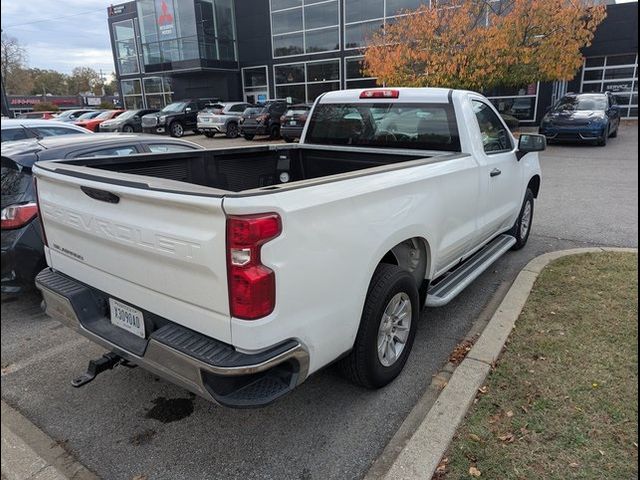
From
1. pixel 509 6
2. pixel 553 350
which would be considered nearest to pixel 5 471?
pixel 553 350

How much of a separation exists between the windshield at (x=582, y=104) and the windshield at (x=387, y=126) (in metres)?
13.8

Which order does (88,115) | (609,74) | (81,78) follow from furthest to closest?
(88,115)
(609,74)
(81,78)

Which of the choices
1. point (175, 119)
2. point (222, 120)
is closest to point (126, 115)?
point (175, 119)

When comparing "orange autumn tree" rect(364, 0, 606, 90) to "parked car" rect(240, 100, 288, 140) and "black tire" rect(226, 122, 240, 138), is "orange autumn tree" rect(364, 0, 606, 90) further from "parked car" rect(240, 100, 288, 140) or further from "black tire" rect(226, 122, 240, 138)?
"black tire" rect(226, 122, 240, 138)

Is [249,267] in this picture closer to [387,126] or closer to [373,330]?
[373,330]

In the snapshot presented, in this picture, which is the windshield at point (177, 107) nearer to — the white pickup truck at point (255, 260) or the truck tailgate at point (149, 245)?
the white pickup truck at point (255, 260)

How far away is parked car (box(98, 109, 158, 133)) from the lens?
81.4 feet

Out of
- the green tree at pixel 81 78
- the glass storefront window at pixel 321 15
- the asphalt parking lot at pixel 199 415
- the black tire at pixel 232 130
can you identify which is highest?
the glass storefront window at pixel 321 15

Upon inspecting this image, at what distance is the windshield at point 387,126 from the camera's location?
13.8ft

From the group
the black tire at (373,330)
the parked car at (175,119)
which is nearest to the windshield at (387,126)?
the black tire at (373,330)

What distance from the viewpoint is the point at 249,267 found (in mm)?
2096

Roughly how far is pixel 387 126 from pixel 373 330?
228 centimetres

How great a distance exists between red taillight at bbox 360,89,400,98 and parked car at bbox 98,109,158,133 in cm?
2310

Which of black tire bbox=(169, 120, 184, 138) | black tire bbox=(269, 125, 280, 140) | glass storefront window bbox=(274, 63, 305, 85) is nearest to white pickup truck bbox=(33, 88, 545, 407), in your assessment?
black tire bbox=(269, 125, 280, 140)
